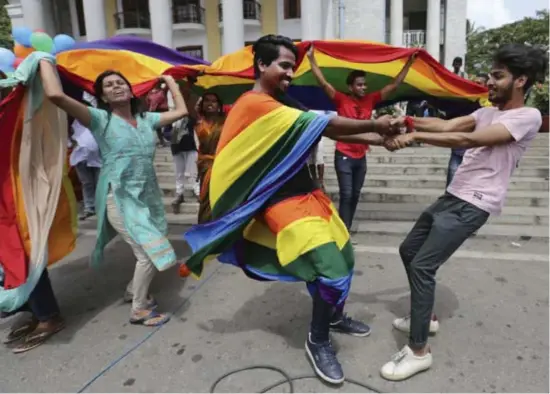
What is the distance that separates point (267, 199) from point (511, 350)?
179 centimetres

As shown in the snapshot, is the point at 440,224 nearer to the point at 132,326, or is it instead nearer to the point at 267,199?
the point at 267,199

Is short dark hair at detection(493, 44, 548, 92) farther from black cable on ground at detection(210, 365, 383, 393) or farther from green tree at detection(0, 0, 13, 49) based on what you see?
green tree at detection(0, 0, 13, 49)

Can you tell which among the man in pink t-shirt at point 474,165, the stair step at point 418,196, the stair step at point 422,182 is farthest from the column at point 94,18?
the man in pink t-shirt at point 474,165

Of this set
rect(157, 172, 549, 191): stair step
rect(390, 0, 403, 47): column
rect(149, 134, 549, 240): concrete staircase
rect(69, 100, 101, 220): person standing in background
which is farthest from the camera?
rect(390, 0, 403, 47): column

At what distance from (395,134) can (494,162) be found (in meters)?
0.54

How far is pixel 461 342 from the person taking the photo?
2646 millimetres

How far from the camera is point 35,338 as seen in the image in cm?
278

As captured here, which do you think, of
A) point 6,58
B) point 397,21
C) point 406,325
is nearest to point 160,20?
point 397,21

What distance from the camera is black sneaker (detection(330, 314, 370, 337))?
2.75 metres

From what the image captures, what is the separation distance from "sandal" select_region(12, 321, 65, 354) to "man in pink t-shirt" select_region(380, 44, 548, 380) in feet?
7.38

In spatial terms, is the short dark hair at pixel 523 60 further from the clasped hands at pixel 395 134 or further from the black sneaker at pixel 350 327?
the black sneaker at pixel 350 327

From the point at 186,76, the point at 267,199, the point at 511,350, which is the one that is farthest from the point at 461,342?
the point at 186,76

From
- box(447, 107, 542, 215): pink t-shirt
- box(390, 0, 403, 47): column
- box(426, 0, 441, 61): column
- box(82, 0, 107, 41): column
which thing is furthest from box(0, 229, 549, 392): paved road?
box(426, 0, 441, 61): column

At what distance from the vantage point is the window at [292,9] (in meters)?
19.5
